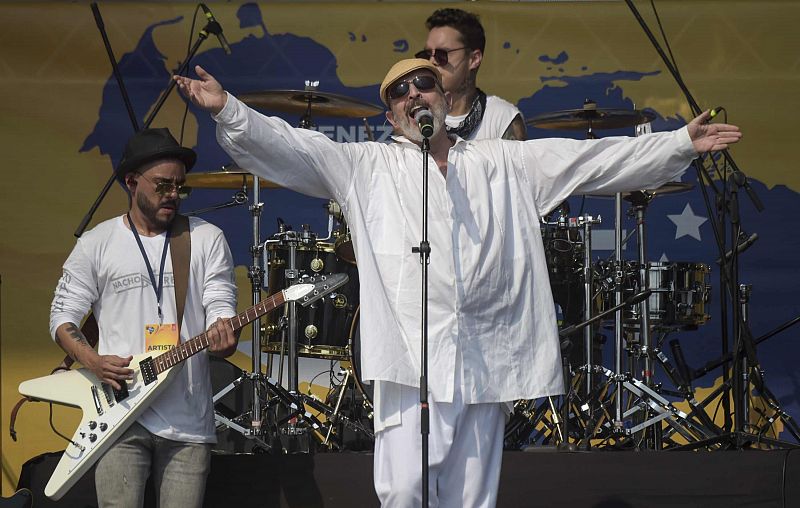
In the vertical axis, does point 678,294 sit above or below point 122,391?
above

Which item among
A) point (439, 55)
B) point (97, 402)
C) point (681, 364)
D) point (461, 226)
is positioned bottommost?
point (97, 402)

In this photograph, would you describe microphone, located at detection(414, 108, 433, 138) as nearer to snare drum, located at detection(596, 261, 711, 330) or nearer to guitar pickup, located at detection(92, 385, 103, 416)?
guitar pickup, located at detection(92, 385, 103, 416)

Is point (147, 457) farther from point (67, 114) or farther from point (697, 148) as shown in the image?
point (67, 114)

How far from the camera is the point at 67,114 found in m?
8.04

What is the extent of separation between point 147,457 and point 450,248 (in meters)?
1.69

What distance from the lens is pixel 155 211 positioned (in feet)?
16.4

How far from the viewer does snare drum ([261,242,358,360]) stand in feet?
23.7

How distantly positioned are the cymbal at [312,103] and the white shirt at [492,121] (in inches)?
54.9

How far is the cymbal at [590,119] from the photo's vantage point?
7105 millimetres

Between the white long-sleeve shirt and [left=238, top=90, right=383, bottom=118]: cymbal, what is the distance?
285cm

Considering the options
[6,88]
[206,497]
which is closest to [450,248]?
[206,497]

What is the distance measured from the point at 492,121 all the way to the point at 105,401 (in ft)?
7.98

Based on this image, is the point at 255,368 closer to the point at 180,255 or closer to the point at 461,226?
the point at 180,255

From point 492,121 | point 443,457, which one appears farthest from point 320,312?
point 443,457
